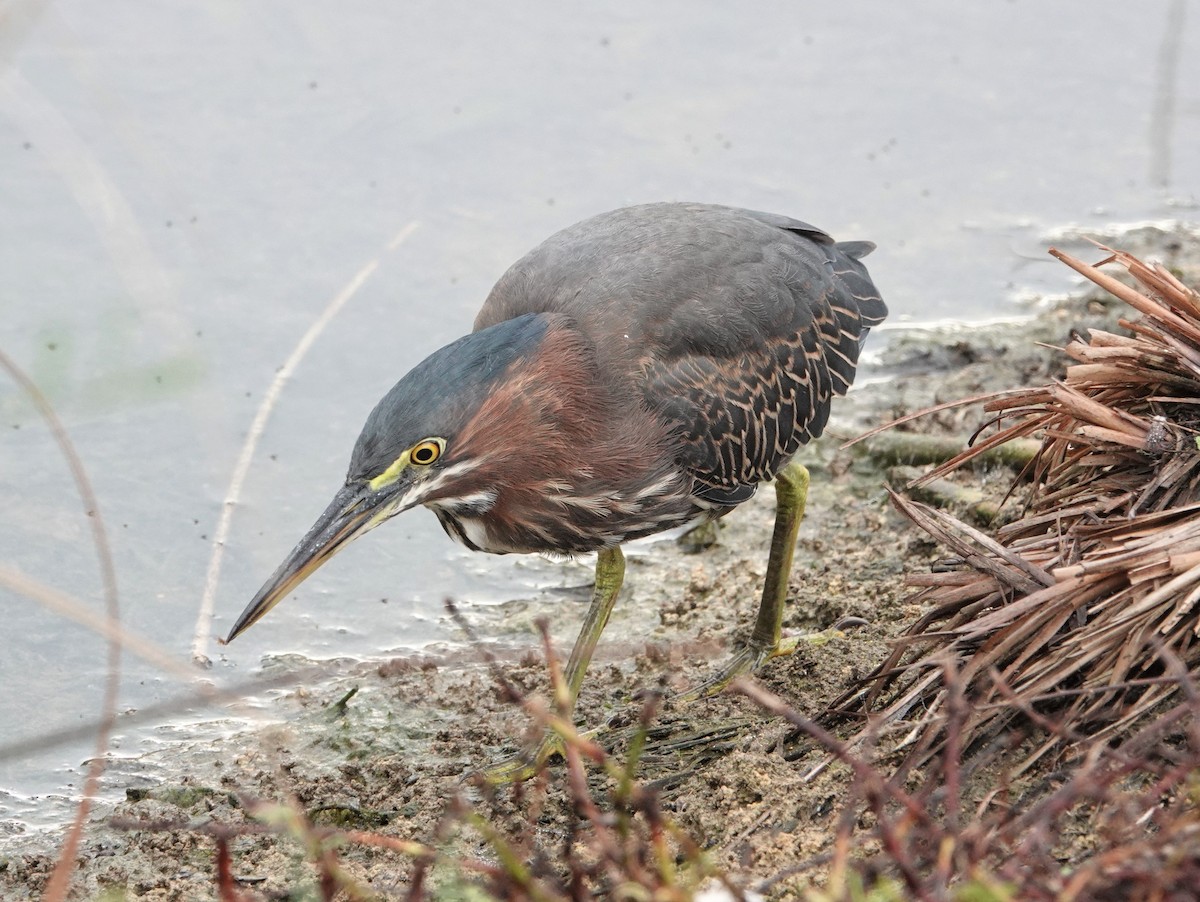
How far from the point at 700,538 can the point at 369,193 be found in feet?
9.96

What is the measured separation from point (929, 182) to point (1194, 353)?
5.33m

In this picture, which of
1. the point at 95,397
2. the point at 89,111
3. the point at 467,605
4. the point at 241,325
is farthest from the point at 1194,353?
the point at 89,111

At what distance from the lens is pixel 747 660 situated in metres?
5.61

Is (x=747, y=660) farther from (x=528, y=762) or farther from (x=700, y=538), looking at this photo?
(x=700, y=538)

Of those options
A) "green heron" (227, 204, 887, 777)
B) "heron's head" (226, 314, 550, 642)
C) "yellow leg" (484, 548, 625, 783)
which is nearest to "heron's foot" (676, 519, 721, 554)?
"green heron" (227, 204, 887, 777)

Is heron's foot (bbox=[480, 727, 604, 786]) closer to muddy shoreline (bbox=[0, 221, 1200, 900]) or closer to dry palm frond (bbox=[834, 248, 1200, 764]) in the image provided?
muddy shoreline (bbox=[0, 221, 1200, 900])

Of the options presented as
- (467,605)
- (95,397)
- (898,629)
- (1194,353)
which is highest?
(1194,353)

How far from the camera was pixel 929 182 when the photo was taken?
9.20 meters

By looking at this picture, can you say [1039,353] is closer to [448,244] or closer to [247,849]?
[448,244]

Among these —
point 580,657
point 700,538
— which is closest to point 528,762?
point 580,657

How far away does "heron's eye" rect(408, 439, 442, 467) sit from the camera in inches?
172

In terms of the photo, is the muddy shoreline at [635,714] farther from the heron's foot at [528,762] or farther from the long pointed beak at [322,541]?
the long pointed beak at [322,541]

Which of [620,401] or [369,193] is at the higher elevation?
[620,401]

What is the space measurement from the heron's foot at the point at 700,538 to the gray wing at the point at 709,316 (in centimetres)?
104
